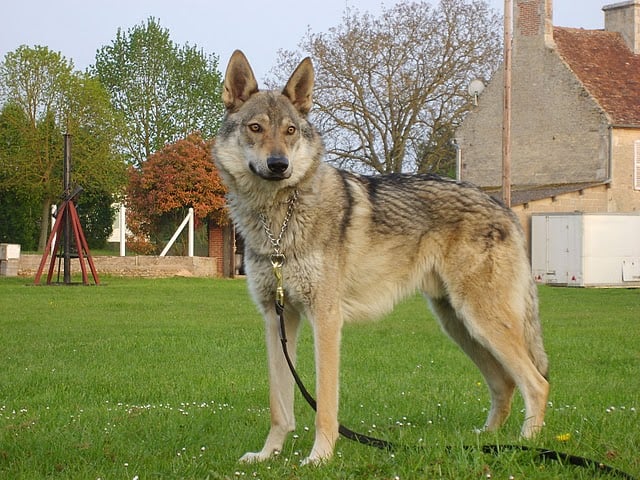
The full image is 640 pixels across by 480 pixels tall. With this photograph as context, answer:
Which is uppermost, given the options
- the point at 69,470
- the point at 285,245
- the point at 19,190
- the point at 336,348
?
the point at 19,190

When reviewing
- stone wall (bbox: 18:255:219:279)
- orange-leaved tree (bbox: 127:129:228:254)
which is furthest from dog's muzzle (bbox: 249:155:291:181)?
orange-leaved tree (bbox: 127:129:228:254)

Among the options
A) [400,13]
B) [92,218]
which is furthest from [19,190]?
[400,13]

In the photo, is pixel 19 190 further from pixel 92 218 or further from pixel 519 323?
pixel 519 323

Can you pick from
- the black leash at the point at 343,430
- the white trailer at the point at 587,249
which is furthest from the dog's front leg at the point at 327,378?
the white trailer at the point at 587,249

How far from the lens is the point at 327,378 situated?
20.3 feet

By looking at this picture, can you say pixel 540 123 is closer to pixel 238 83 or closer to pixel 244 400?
pixel 244 400

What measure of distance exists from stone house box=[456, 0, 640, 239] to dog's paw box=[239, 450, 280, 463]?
34336 mm

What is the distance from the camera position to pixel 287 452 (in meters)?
6.39

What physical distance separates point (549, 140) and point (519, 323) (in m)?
39.1

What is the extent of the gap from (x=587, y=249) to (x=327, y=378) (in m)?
31.9

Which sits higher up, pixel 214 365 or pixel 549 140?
pixel 549 140

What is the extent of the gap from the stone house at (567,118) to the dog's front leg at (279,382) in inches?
1332

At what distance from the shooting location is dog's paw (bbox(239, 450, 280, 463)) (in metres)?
5.95

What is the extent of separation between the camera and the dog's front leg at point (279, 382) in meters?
6.43
